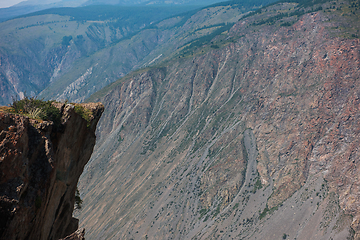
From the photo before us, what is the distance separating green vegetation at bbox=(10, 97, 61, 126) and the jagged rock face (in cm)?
81

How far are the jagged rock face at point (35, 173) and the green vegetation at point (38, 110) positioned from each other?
31.7 inches

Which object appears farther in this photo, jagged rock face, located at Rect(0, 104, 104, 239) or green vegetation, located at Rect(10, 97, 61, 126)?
green vegetation, located at Rect(10, 97, 61, 126)

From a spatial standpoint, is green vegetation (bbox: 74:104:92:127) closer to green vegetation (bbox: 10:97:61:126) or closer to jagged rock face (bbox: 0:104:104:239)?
jagged rock face (bbox: 0:104:104:239)

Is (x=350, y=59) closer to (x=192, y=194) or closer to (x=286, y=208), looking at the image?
(x=286, y=208)

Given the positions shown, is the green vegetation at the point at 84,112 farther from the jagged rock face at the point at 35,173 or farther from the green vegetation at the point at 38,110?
the green vegetation at the point at 38,110

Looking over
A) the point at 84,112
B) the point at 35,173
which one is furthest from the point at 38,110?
the point at 35,173

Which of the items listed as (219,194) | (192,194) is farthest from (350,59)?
(192,194)

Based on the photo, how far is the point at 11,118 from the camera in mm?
19922

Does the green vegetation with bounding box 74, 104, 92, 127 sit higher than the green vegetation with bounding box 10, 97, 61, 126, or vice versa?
the green vegetation with bounding box 10, 97, 61, 126

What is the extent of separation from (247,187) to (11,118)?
186367 millimetres

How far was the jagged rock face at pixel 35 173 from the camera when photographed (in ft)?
61.3

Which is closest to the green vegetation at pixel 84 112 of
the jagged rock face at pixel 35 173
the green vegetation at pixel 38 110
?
the jagged rock face at pixel 35 173

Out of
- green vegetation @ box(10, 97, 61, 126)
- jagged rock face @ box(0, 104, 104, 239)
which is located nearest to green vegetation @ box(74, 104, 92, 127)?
jagged rock face @ box(0, 104, 104, 239)

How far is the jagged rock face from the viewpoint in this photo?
18.7 m
